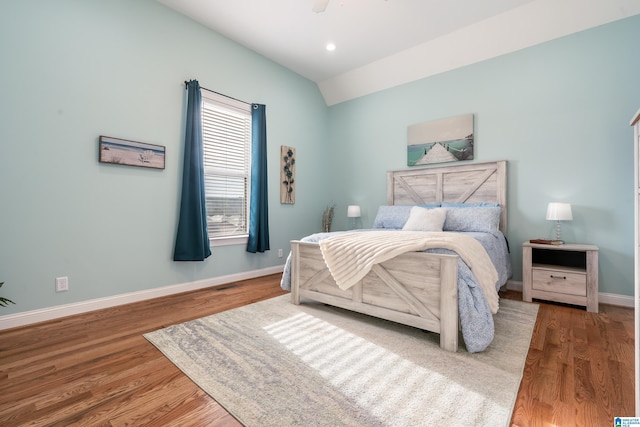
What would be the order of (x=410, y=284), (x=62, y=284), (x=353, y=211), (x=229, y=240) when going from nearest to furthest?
(x=410, y=284), (x=62, y=284), (x=229, y=240), (x=353, y=211)

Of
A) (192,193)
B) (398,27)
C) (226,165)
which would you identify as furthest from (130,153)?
(398,27)

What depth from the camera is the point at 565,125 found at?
3004 millimetres

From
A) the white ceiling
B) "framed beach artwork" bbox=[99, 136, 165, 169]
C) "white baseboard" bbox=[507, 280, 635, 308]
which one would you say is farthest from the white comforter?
the white ceiling

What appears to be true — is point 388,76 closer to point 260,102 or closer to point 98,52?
point 260,102

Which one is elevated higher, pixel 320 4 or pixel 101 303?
pixel 320 4

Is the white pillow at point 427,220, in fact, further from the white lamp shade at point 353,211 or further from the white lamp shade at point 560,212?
the white lamp shade at point 353,211

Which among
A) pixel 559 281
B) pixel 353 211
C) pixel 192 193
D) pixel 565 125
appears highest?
pixel 565 125

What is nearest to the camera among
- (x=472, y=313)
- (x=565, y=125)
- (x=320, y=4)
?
(x=472, y=313)

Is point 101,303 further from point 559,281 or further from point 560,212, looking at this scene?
point 560,212

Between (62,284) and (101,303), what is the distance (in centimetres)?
34

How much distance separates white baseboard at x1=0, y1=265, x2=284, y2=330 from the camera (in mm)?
2209

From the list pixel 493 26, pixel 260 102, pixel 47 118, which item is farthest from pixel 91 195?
pixel 493 26

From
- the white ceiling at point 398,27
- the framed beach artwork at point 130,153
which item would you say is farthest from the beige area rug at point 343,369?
the white ceiling at point 398,27

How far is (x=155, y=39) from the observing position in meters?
2.94
